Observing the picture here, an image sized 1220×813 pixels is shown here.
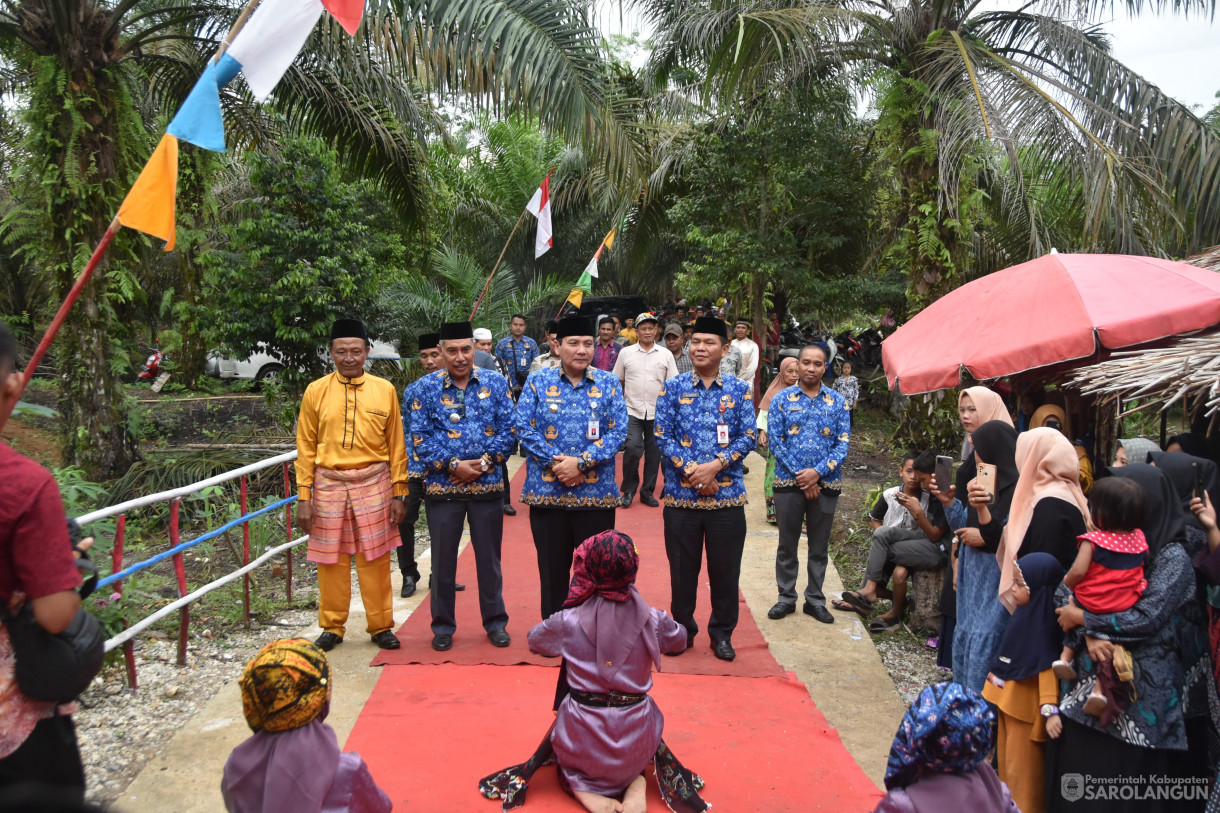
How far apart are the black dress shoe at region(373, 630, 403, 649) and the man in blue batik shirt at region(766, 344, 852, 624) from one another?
246 cm

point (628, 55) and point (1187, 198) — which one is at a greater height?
point (628, 55)

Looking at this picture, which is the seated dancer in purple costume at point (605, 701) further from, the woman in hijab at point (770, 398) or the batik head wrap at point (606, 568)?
the woman in hijab at point (770, 398)

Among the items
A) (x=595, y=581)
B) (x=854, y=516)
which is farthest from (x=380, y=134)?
(x=595, y=581)

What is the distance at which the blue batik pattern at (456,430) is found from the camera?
16.5 ft

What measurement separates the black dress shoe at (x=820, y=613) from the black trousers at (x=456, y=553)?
2128 millimetres

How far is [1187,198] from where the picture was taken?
806 cm

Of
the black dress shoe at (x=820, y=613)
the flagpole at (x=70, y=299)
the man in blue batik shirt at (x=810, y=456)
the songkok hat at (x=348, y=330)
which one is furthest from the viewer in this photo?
the black dress shoe at (x=820, y=613)

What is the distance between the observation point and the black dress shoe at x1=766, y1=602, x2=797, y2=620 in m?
5.85

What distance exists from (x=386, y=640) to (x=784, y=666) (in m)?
2.31

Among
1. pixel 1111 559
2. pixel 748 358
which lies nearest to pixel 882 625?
pixel 1111 559

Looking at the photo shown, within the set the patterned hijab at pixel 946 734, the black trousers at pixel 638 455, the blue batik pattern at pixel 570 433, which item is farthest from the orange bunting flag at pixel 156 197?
the black trousers at pixel 638 455

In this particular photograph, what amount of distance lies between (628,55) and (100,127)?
70.8 ft

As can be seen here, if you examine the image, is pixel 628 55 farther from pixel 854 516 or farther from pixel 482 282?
pixel 854 516

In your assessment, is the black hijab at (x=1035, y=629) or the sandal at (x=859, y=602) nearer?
the black hijab at (x=1035, y=629)
